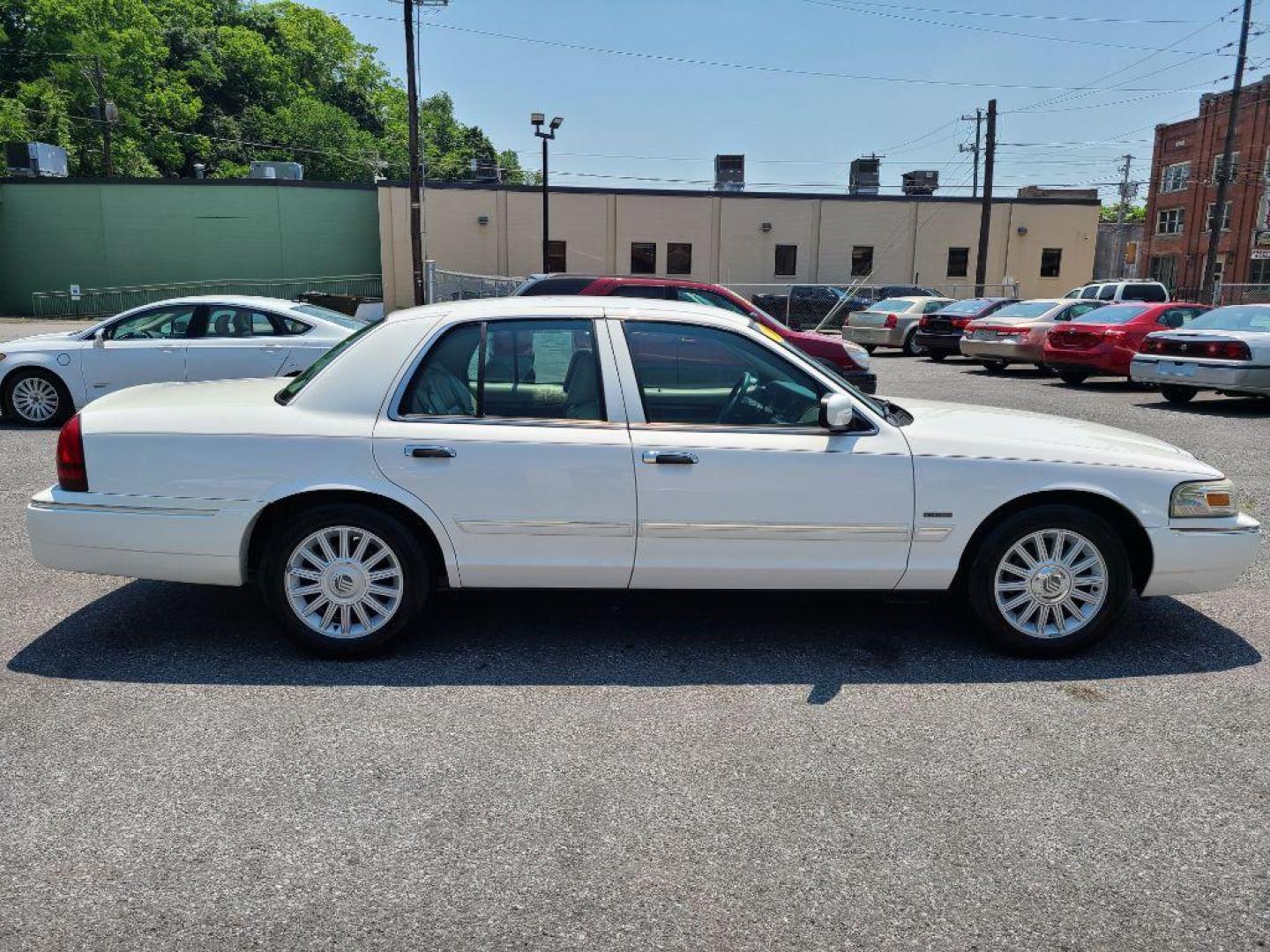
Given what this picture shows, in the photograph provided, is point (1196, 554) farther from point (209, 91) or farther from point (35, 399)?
point (209, 91)

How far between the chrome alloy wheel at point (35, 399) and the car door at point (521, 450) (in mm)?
8365

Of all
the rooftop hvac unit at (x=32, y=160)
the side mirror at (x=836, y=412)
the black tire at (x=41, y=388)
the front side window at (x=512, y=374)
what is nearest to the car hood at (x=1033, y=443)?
the side mirror at (x=836, y=412)

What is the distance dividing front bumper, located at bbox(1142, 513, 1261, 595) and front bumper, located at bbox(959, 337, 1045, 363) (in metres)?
14.0

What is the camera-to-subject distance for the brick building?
162 feet

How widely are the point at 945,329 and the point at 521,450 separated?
1942 centimetres

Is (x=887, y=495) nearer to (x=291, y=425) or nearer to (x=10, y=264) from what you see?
(x=291, y=425)

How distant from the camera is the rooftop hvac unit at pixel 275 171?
4047cm

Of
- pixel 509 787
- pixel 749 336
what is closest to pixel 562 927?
pixel 509 787

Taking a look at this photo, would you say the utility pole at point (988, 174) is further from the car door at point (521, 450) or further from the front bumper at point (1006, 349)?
the car door at point (521, 450)

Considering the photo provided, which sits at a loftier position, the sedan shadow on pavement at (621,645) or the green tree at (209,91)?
the green tree at (209,91)

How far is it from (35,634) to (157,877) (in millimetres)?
2445

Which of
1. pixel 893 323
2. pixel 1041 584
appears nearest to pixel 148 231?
pixel 893 323

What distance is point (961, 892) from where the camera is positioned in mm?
2836

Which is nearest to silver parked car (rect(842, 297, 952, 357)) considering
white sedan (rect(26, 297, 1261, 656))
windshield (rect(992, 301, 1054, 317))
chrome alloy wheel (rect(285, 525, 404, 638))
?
windshield (rect(992, 301, 1054, 317))
